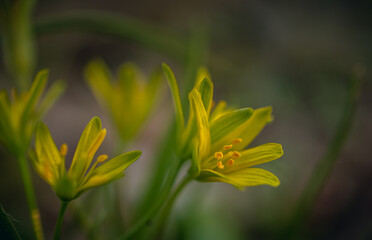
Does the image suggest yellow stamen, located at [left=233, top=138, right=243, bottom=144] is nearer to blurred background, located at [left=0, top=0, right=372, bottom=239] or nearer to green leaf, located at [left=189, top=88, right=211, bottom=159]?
green leaf, located at [left=189, top=88, right=211, bottom=159]

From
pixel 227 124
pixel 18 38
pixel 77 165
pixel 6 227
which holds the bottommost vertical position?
pixel 6 227

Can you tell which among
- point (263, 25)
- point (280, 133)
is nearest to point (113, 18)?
point (280, 133)

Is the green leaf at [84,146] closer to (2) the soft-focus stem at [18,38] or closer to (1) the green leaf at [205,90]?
(1) the green leaf at [205,90]

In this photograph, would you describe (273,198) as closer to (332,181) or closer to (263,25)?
(332,181)

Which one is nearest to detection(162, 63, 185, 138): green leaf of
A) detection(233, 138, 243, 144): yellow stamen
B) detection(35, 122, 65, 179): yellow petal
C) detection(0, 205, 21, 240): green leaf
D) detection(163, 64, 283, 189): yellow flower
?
detection(163, 64, 283, 189): yellow flower

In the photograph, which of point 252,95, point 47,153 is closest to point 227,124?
point 47,153

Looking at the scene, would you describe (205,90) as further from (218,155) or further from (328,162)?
(328,162)
